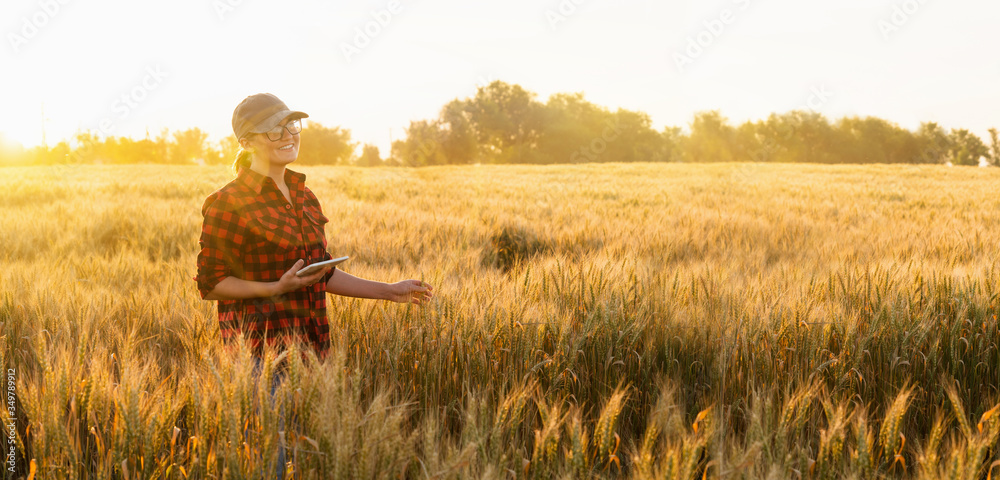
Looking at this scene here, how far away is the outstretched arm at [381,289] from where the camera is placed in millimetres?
1906

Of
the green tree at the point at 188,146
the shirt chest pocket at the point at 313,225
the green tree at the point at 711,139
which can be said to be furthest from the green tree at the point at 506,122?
the shirt chest pocket at the point at 313,225

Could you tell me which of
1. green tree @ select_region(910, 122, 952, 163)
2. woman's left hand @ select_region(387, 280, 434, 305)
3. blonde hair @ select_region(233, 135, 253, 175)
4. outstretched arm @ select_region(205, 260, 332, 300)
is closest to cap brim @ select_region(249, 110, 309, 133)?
blonde hair @ select_region(233, 135, 253, 175)

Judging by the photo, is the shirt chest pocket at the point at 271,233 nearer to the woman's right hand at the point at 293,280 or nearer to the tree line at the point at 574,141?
the woman's right hand at the point at 293,280

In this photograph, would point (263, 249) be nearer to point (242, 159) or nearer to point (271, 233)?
point (271, 233)

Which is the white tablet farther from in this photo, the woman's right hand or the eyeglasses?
the eyeglasses

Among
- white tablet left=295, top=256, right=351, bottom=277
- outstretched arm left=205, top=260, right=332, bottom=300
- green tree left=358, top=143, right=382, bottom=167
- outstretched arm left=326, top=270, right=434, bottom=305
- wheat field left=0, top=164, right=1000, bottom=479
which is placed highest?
green tree left=358, top=143, right=382, bottom=167

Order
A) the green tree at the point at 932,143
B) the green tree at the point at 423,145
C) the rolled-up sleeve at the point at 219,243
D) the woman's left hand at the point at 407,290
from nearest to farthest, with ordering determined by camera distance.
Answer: the rolled-up sleeve at the point at 219,243 < the woman's left hand at the point at 407,290 < the green tree at the point at 423,145 < the green tree at the point at 932,143

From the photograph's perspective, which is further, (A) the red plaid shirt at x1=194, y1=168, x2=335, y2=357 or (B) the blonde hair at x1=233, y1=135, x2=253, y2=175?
(B) the blonde hair at x1=233, y1=135, x2=253, y2=175

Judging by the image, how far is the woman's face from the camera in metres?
1.82

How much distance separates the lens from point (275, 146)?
1826mm

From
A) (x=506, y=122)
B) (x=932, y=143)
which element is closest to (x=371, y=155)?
(x=506, y=122)

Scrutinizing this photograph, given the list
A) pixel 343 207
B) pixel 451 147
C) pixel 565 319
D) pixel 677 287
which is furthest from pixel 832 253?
pixel 451 147

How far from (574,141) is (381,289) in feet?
171

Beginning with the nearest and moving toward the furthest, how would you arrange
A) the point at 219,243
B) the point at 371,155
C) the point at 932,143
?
the point at 219,243
the point at 932,143
the point at 371,155
